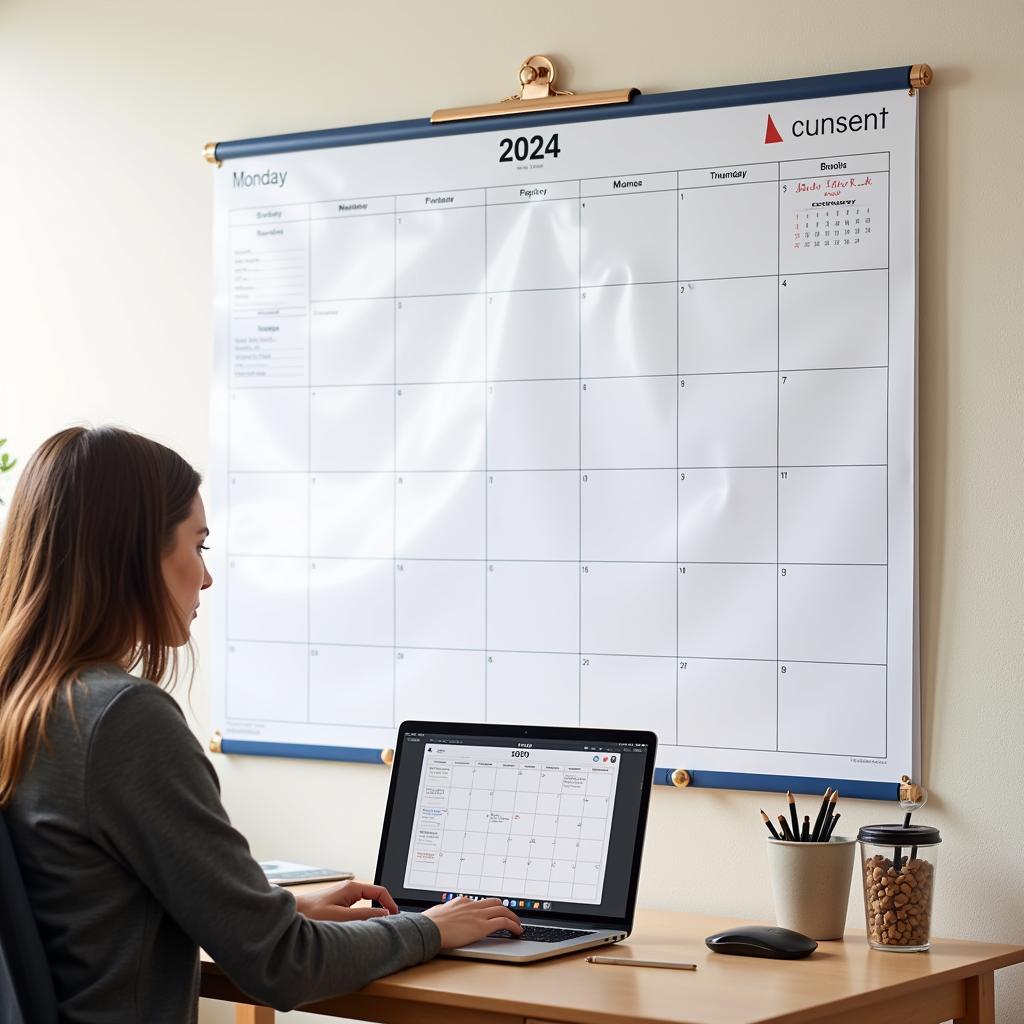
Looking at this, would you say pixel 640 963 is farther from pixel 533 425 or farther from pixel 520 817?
pixel 533 425

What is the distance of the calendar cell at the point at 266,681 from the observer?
253cm

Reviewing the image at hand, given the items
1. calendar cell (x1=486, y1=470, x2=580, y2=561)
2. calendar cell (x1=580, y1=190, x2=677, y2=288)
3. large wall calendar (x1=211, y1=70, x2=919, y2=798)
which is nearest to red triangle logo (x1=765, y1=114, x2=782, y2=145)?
large wall calendar (x1=211, y1=70, x2=919, y2=798)

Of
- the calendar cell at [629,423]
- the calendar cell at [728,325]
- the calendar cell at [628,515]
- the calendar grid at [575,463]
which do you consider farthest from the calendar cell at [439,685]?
the calendar cell at [728,325]

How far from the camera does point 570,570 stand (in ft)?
7.56

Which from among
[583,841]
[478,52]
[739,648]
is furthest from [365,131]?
[583,841]

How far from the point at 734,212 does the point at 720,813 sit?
913mm

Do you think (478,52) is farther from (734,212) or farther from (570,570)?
(570,570)

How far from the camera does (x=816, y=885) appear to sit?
1.92 metres

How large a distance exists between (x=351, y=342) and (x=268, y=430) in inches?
8.8

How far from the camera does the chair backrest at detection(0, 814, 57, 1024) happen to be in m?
1.45

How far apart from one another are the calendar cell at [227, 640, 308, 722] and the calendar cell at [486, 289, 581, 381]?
0.62 metres

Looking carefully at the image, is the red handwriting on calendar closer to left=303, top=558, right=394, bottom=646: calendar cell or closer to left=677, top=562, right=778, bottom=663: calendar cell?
left=677, top=562, right=778, bottom=663: calendar cell

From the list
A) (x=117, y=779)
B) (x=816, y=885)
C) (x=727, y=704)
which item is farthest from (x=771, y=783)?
(x=117, y=779)

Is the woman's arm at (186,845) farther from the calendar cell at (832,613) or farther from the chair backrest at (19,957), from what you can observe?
the calendar cell at (832,613)
